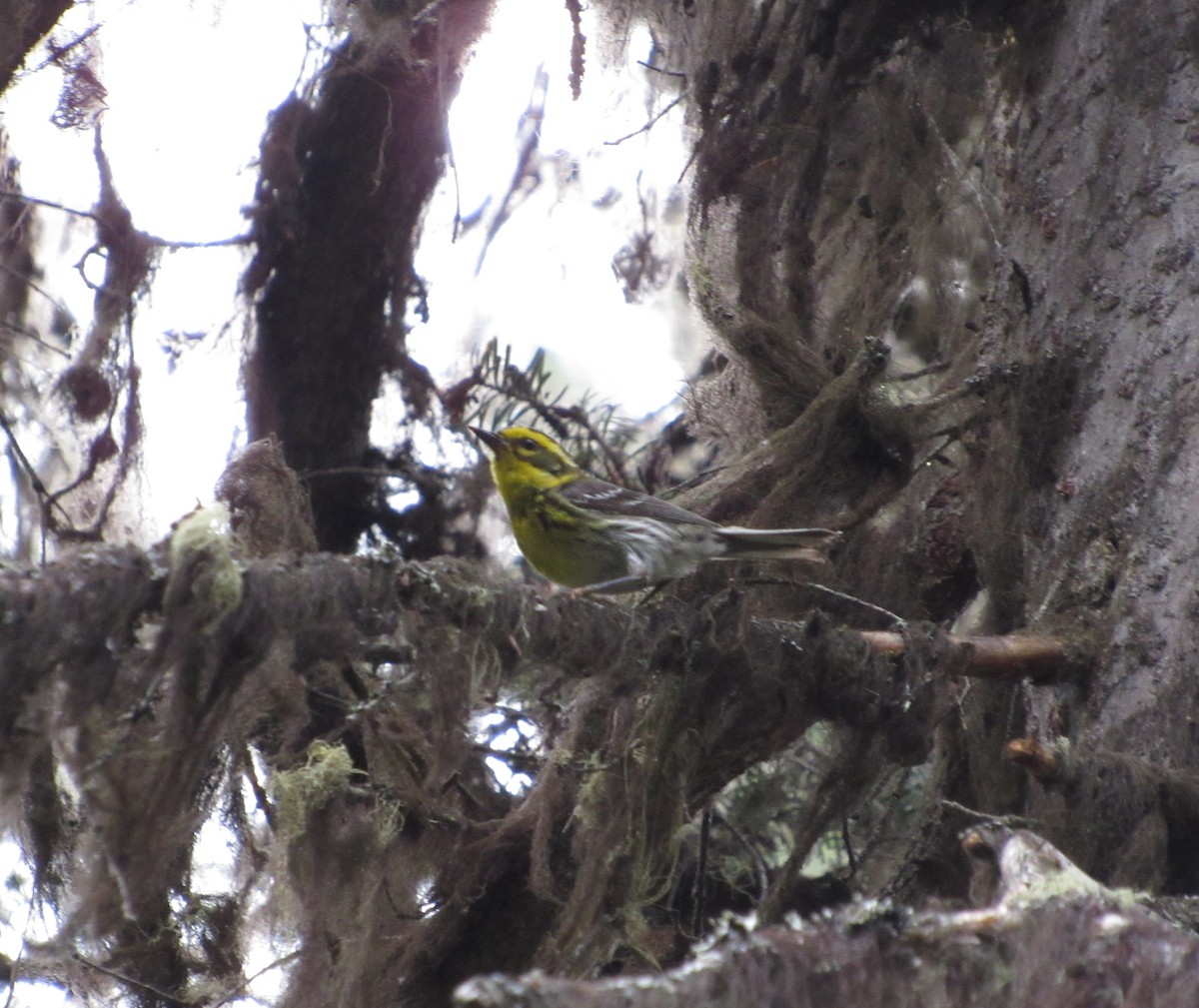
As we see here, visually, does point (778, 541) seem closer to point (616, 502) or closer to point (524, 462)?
point (616, 502)

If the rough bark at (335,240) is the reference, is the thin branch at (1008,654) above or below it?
below

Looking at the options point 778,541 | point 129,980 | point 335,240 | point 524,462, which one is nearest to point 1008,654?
point 778,541

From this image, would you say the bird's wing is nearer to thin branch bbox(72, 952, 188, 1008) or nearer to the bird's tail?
the bird's tail

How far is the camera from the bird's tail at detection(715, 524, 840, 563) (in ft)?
13.1

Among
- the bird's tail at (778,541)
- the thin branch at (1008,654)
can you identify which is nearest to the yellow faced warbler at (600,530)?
the bird's tail at (778,541)

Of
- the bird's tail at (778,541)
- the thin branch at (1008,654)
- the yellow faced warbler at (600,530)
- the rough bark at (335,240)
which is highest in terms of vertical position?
the rough bark at (335,240)

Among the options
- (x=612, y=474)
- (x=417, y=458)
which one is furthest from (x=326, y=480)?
(x=612, y=474)

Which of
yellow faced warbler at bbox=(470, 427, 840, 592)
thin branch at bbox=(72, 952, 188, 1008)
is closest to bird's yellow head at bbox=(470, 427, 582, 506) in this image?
yellow faced warbler at bbox=(470, 427, 840, 592)

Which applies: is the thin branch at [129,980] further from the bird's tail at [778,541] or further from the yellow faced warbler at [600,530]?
the bird's tail at [778,541]

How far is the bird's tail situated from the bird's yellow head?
0.91 metres

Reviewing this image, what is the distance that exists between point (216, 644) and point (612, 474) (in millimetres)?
3620

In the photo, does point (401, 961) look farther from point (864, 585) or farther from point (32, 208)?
point (32, 208)

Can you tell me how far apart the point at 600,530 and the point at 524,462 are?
51cm

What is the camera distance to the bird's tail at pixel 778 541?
13.1 feet
